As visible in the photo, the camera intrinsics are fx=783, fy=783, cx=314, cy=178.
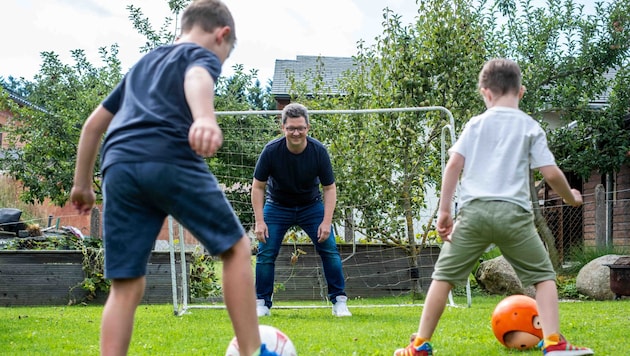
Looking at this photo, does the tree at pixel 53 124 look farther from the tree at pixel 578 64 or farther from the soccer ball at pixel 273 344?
the soccer ball at pixel 273 344

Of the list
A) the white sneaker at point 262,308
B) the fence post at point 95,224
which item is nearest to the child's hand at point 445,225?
the white sneaker at point 262,308

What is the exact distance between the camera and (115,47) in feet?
57.8

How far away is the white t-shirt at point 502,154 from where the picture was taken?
3.77 metres

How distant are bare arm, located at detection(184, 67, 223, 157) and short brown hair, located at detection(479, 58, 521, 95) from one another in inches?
68.0

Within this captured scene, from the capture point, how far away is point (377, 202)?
10.2 metres

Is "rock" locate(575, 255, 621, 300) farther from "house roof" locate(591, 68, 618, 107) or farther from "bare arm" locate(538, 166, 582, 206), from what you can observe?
"bare arm" locate(538, 166, 582, 206)

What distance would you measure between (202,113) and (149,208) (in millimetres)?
486

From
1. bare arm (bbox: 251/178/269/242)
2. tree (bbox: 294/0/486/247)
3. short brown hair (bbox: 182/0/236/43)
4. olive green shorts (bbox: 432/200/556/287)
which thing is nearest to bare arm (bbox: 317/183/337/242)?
bare arm (bbox: 251/178/269/242)

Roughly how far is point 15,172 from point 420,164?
10064 mm

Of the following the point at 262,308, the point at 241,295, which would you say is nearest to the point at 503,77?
the point at 241,295

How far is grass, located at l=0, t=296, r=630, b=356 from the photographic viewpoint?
15.0 ft

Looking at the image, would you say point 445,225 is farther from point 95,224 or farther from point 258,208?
point 95,224

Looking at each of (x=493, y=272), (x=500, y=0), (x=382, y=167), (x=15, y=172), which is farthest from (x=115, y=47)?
(x=493, y=272)

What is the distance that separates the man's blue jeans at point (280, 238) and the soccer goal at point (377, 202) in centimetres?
286
